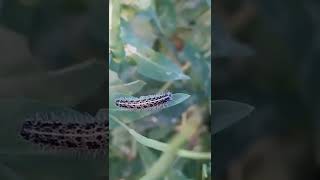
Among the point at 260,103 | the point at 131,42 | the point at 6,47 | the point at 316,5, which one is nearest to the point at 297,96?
the point at 260,103

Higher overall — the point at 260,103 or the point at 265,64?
the point at 265,64

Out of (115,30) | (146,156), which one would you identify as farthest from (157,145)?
(115,30)

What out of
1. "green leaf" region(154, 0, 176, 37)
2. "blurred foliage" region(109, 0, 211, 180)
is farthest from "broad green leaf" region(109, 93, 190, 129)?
"green leaf" region(154, 0, 176, 37)

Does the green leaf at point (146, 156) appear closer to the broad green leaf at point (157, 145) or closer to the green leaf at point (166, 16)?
the broad green leaf at point (157, 145)

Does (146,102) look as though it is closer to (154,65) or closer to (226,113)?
(154,65)

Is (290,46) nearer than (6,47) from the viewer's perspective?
No

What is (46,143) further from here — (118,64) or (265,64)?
(265,64)
